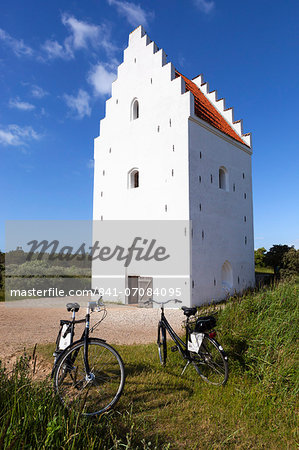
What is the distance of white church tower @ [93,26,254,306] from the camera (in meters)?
12.4

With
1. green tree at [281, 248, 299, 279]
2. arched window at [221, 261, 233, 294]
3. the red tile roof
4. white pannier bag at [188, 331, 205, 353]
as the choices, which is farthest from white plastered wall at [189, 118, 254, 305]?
white pannier bag at [188, 331, 205, 353]

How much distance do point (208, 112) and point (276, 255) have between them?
34.0 feet

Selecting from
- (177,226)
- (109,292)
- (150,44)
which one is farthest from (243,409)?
(150,44)

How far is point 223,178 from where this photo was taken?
15.0 meters

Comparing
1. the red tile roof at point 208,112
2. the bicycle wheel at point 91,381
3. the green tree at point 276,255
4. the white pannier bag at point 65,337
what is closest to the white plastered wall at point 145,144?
the red tile roof at point 208,112

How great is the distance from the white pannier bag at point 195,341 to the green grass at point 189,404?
438 millimetres

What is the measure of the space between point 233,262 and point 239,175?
4.75 meters

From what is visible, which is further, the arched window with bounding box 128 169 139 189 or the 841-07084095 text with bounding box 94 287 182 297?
the arched window with bounding box 128 169 139 189

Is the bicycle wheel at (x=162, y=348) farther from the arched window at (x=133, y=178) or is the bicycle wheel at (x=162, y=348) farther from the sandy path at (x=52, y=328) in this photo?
the arched window at (x=133, y=178)

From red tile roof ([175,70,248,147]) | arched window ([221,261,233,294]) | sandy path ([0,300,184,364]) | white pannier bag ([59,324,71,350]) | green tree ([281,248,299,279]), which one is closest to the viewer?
white pannier bag ([59,324,71,350])

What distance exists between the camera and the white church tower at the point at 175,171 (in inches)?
487

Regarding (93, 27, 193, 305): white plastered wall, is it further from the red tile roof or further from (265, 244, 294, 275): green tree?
(265, 244, 294, 275): green tree

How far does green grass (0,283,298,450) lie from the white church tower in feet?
23.3

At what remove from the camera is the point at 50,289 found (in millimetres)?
16250
